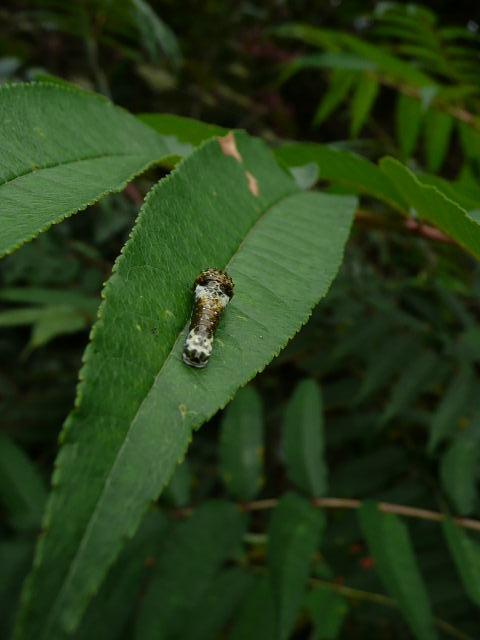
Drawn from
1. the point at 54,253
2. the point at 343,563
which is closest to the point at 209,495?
the point at 343,563

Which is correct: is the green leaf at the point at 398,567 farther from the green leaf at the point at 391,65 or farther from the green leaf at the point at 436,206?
the green leaf at the point at 391,65

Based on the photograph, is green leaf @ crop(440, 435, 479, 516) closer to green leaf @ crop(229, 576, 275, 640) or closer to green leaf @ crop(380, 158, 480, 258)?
green leaf @ crop(229, 576, 275, 640)

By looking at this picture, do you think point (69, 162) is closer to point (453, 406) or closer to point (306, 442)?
point (306, 442)

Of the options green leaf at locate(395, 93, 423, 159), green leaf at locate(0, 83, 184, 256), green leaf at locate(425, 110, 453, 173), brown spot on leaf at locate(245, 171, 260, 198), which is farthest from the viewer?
green leaf at locate(395, 93, 423, 159)

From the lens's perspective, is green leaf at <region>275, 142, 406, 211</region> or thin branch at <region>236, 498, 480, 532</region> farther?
thin branch at <region>236, 498, 480, 532</region>

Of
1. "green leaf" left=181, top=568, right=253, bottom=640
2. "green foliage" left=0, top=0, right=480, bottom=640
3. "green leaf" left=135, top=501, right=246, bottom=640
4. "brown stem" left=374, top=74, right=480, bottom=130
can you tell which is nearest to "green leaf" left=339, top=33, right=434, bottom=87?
"green foliage" left=0, top=0, right=480, bottom=640

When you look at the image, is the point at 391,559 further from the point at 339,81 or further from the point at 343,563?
the point at 339,81

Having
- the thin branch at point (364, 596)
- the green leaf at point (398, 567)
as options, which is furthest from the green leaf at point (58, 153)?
the thin branch at point (364, 596)
